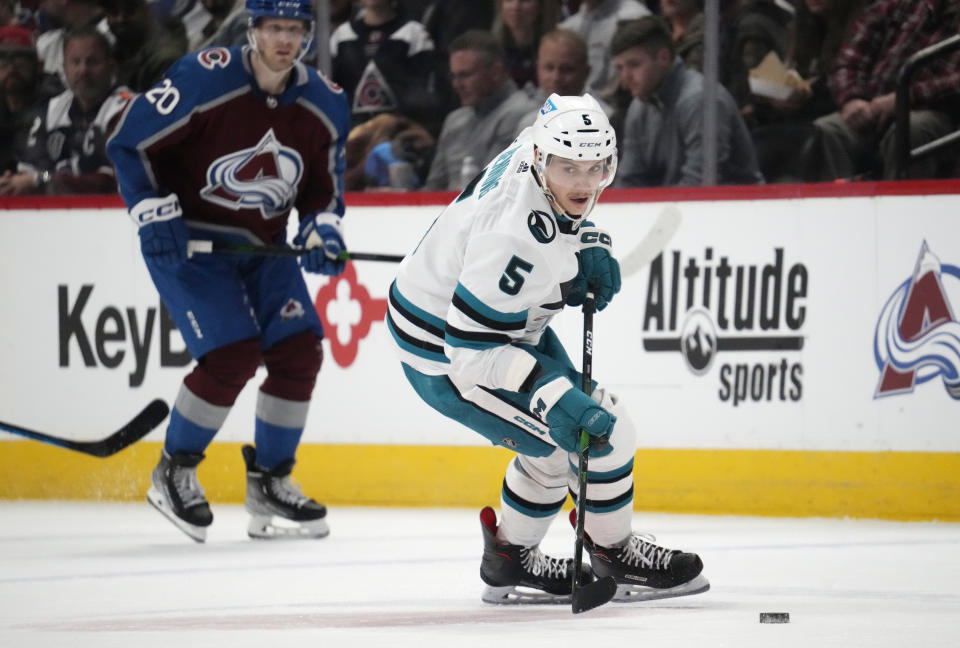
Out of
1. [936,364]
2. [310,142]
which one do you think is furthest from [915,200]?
[310,142]

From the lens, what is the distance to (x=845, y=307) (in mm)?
4941

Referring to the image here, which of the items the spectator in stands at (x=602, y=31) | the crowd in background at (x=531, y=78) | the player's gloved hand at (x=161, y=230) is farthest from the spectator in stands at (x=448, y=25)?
the player's gloved hand at (x=161, y=230)

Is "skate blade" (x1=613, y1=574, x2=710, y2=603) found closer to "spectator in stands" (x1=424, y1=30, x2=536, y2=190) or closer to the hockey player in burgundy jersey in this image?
the hockey player in burgundy jersey

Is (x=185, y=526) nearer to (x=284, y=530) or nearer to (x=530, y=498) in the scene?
(x=284, y=530)

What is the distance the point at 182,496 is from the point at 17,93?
2.47 metres

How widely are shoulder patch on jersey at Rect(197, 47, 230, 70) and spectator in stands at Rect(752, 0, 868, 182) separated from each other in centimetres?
182

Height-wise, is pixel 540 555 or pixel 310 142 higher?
pixel 310 142

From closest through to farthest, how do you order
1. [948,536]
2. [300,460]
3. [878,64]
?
[948,536], [878,64], [300,460]

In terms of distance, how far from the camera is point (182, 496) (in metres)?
4.64

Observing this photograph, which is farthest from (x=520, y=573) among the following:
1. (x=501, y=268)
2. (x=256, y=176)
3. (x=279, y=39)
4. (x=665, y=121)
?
(x=665, y=121)

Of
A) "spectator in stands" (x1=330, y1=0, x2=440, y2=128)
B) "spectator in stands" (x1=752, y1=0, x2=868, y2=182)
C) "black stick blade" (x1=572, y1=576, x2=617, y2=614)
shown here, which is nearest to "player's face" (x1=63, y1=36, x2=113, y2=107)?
"spectator in stands" (x1=330, y1=0, x2=440, y2=128)

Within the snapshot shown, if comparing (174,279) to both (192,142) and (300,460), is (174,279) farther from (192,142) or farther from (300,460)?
(300,460)

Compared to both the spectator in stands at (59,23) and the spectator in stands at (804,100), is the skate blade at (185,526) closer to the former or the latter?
A: the spectator in stands at (804,100)

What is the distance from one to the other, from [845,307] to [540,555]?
188 cm
